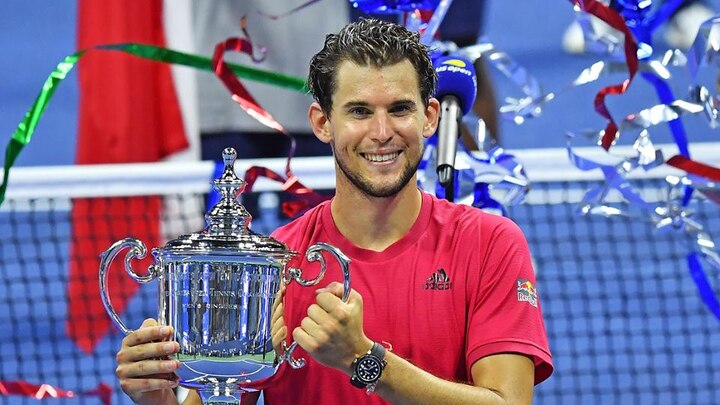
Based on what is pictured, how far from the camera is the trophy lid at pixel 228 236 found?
2387 millimetres

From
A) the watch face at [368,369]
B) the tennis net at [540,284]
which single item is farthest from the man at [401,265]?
the tennis net at [540,284]

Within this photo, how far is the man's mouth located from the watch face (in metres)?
0.42

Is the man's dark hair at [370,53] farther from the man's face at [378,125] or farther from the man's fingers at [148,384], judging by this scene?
the man's fingers at [148,384]

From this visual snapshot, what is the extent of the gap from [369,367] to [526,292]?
44 cm

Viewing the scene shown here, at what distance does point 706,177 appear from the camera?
3264mm

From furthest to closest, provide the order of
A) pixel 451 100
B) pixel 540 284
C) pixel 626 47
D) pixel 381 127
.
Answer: pixel 540 284, pixel 626 47, pixel 451 100, pixel 381 127

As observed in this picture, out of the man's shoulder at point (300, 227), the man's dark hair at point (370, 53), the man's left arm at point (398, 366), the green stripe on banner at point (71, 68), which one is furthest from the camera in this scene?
the green stripe on banner at point (71, 68)

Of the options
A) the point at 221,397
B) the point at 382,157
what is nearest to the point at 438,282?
the point at 382,157

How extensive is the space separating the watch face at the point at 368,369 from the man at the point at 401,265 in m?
0.11

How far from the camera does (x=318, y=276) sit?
8.00 feet

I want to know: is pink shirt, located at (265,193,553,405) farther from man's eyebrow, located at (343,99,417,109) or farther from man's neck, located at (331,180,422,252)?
man's eyebrow, located at (343,99,417,109)

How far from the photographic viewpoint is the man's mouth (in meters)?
2.57

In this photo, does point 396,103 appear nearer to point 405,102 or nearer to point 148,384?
point 405,102

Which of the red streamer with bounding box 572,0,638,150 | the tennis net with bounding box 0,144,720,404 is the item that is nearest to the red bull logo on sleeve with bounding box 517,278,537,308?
the red streamer with bounding box 572,0,638,150
